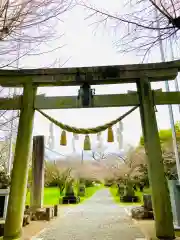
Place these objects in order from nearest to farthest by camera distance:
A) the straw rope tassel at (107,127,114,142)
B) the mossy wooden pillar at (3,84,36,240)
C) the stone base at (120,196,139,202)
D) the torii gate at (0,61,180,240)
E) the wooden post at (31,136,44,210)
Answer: the mossy wooden pillar at (3,84,36,240), the torii gate at (0,61,180,240), the straw rope tassel at (107,127,114,142), the wooden post at (31,136,44,210), the stone base at (120,196,139,202)

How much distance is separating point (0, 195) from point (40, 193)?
122 inches

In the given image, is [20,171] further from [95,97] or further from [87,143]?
[95,97]

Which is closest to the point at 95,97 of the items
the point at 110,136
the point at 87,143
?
the point at 110,136

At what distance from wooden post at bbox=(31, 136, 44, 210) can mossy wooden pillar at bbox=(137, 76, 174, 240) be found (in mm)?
6164

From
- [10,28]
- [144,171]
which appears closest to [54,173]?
[144,171]

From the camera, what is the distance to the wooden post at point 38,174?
9.23m

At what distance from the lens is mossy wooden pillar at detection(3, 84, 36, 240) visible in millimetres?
4477

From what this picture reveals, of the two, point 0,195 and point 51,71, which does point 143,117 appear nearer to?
point 51,71

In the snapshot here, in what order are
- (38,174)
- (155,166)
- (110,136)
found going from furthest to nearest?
(38,174)
(110,136)
(155,166)

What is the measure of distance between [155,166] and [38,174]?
6.55 meters

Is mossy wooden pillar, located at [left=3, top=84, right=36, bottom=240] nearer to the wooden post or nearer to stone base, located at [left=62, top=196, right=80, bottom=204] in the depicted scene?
the wooden post

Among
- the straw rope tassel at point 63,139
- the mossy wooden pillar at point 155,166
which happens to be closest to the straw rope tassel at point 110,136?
the mossy wooden pillar at point 155,166

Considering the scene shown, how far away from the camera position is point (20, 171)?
15.9 feet

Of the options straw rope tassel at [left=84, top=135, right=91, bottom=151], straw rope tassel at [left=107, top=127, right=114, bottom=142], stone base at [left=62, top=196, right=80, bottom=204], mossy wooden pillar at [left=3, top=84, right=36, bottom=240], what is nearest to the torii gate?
mossy wooden pillar at [left=3, top=84, right=36, bottom=240]
